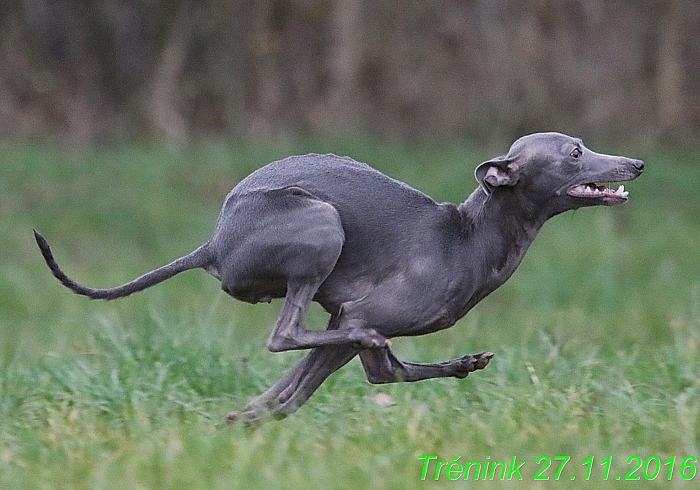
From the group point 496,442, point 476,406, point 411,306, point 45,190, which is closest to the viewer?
point 496,442

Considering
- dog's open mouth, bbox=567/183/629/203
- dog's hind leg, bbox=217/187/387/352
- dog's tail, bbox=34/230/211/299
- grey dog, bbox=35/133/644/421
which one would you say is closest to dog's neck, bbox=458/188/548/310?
grey dog, bbox=35/133/644/421

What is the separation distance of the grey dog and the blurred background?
38.4ft

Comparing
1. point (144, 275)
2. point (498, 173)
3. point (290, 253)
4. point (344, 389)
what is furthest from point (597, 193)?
point (144, 275)

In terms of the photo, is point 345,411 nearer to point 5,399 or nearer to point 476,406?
point 476,406

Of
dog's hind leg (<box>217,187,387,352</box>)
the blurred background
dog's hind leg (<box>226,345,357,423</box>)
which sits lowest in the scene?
dog's hind leg (<box>226,345,357,423</box>)

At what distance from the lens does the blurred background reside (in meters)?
16.3

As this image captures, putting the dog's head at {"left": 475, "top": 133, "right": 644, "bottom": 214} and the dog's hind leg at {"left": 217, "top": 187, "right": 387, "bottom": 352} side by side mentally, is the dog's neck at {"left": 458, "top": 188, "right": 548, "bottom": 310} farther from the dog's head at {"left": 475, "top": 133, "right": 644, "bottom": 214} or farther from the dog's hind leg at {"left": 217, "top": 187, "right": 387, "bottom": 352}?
the dog's hind leg at {"left": 217, "top": 187, "right": 387, "bottom": 352}

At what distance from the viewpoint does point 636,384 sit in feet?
16.8

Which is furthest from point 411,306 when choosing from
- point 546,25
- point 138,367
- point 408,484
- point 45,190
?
point 546,25

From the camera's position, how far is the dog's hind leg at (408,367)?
4.74m

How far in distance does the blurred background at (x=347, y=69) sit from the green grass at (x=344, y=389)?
19.0 ft

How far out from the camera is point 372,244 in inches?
181

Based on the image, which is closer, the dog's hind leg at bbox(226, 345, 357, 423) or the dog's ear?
the dog's ear

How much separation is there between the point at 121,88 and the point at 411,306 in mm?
13790
